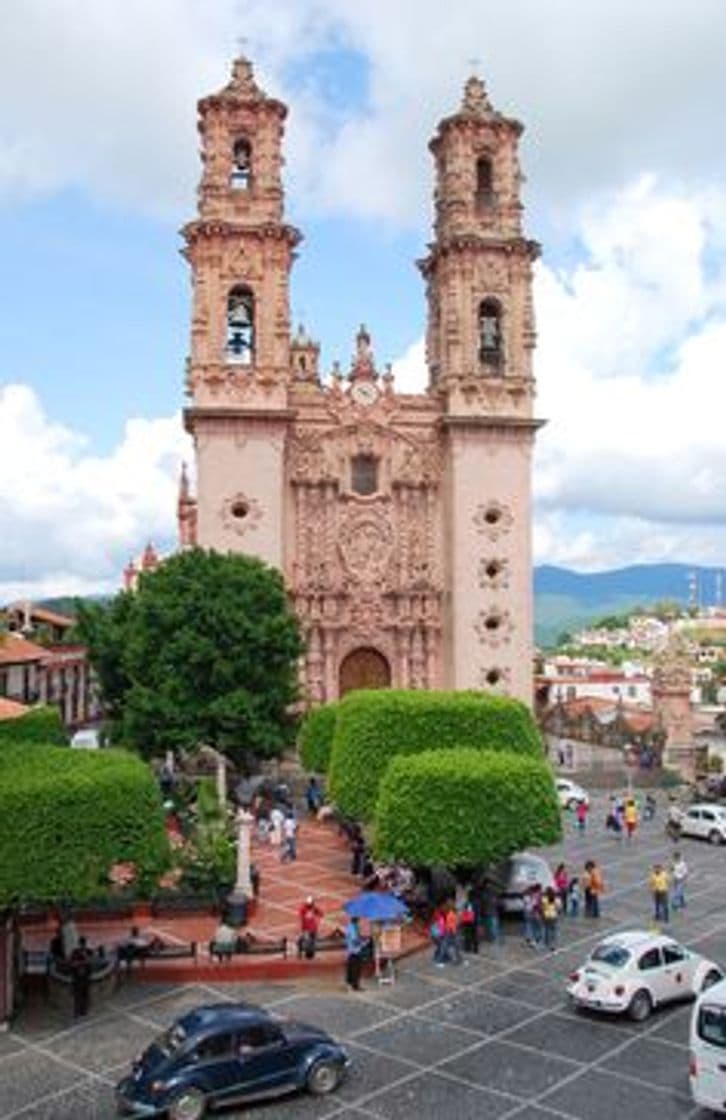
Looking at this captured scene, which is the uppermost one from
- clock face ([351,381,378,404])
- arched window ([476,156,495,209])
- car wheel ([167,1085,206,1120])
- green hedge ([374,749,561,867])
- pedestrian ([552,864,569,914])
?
arched window ([476,156,495,209])

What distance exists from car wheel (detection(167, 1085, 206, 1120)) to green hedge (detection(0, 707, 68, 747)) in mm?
17403

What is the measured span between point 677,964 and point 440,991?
14.2 ft

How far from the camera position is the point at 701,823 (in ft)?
128

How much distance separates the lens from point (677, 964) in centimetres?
2130

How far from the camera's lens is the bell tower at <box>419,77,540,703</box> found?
51000 mm

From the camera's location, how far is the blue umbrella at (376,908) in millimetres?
22969

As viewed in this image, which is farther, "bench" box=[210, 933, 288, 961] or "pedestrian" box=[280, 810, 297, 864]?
"pedestrian" box=[280, 810, 297, 864]

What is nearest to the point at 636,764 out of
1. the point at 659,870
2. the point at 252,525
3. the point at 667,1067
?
the point at 252,525

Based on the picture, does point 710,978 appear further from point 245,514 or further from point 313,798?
point 245,514

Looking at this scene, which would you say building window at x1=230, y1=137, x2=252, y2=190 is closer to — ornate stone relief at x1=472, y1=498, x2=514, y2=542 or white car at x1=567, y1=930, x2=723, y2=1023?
ornate stone relief at x1=472, y1=498, x2=514, y2=542

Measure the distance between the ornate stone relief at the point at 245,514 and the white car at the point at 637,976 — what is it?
3033 centimetres

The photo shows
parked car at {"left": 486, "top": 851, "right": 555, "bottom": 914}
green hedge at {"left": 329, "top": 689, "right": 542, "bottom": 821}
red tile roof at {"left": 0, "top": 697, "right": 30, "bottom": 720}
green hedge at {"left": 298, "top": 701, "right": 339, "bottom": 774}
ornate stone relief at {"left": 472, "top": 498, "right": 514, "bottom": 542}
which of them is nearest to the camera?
parked car at {"left": 486, "top": 851, "right": 555, "bottom": 914}

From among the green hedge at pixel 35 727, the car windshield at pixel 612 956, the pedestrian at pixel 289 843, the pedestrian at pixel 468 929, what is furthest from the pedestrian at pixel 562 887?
the green hedge at pixel 35 727

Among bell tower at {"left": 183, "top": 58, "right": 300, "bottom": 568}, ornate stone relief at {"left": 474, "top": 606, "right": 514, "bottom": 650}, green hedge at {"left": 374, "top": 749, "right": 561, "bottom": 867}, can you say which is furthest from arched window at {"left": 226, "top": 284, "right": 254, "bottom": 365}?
green hedge at {"left": 374, "top": 749, "right": 561, "bottom": 867}
